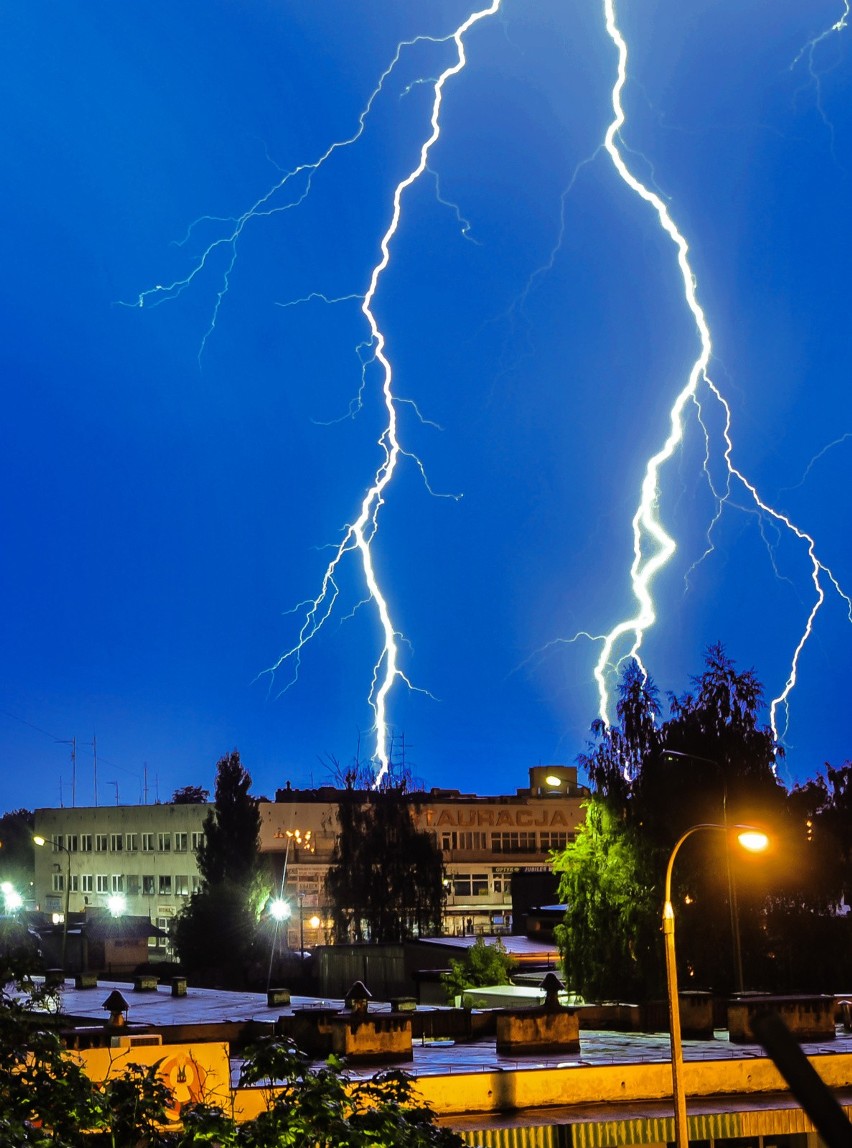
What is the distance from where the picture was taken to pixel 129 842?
83.7m

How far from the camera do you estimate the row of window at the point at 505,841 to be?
82000mm

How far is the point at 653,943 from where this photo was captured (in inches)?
1346

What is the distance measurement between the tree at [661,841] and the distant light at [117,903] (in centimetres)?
5092

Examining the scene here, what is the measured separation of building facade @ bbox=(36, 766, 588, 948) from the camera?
253ft

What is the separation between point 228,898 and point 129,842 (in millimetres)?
21116

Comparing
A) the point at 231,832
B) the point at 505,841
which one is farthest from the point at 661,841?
the point at 505,841

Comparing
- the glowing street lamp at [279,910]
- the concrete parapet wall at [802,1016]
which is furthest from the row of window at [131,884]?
the concrete parapet wall at [802,1016]

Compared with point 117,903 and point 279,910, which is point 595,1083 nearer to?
point 279,910

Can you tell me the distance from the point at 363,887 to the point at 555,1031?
149 feet

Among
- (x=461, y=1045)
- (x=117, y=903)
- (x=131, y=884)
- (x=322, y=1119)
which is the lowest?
(x=461, y=1045)

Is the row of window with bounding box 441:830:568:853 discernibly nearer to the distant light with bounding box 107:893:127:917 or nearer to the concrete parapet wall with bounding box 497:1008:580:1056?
the distant light with bounding box 107:893:127:917

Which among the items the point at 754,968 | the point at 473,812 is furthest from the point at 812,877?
the point at 473,812

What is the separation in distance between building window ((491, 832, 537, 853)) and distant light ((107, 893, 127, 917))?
21.2 meters

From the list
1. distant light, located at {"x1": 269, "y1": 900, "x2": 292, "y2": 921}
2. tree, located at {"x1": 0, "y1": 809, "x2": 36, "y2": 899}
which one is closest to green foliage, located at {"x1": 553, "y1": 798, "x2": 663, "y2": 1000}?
distant light, located at {"x1": 269, "y1": 900, "x2": 292, "y2": 921}
